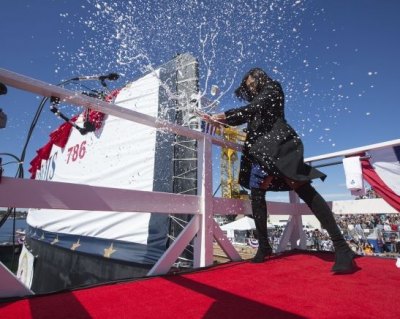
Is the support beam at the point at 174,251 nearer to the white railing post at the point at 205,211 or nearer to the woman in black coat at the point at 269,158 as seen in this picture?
the white railing post at the point at 205,211

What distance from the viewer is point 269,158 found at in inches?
68.6

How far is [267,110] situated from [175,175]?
2.02m

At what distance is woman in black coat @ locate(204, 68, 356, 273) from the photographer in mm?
1674

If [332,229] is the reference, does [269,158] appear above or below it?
above

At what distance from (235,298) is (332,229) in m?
0.87

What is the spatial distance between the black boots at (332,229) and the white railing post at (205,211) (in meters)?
0.62

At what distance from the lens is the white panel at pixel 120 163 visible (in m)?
3.58

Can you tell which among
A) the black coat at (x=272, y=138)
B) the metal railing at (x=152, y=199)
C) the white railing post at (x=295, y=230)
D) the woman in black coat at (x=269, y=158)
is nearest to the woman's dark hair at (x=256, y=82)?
the woman in black coat at (x=269, y=158)

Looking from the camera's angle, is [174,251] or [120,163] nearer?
[174,251]


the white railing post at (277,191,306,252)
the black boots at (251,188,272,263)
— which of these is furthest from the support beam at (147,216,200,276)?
the white railing post at (277,191,306,252)

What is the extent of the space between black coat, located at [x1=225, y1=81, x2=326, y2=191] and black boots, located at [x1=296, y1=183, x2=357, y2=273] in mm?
121

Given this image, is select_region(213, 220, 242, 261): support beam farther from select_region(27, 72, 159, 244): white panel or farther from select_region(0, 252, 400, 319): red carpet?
select_region(27, 72, 159, 244): white panel

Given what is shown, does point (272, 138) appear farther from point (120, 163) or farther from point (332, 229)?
point (120, 163)

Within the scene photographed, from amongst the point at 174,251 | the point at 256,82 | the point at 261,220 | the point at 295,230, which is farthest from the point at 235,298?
the point at 295,230
